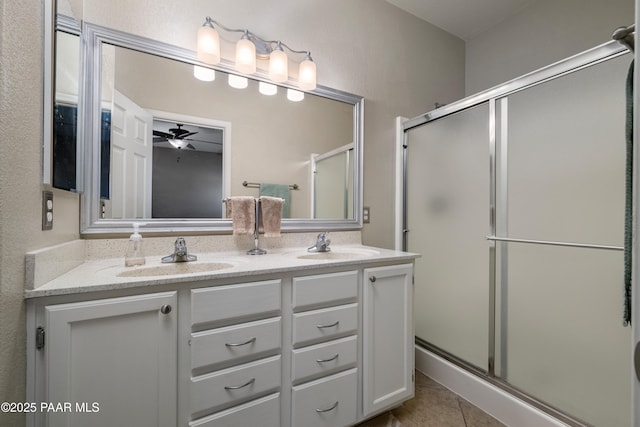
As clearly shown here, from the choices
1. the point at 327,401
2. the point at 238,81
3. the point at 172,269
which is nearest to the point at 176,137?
the point at 238,81

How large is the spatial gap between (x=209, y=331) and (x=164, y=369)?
0.56 feet

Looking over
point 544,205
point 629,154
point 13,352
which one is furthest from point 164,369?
point 544,205

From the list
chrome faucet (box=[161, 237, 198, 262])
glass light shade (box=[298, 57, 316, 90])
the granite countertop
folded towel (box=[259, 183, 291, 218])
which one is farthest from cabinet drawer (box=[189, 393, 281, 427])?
glass light shade (box=[298, 57, 316, 90])

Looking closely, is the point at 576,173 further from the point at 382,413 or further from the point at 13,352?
the point at 13,352

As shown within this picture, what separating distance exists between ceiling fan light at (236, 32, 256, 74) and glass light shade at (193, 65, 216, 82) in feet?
0.49

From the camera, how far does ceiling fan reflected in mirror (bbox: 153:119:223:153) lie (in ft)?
4.47

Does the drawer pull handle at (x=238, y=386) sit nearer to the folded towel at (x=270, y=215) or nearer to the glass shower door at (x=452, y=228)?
the folded towel at (x=270, y=215)

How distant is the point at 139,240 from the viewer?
1154mm

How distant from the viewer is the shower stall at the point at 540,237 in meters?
1.21

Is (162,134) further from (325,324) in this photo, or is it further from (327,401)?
(327,401)

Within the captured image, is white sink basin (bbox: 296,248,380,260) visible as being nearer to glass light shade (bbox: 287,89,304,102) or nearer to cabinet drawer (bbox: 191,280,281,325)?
cabinet drawer (bbox: 191,280,281,325)

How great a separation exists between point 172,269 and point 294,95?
1244mm

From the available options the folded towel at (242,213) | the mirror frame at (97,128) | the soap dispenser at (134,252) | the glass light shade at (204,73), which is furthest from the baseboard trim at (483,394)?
the glass light shade at (204,73)

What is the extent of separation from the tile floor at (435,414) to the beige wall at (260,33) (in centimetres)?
100
